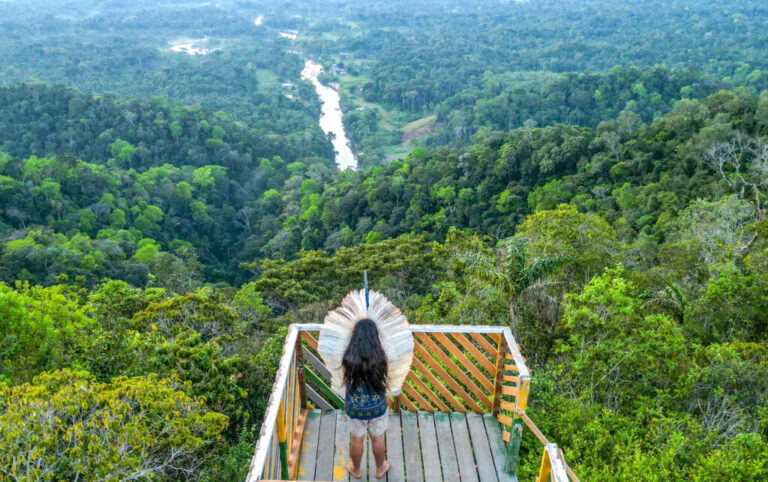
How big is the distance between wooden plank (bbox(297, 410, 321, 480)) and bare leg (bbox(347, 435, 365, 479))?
0.34 metres

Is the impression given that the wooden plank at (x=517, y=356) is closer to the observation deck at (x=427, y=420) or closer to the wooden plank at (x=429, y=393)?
the observation deck at (x=427, y=420)

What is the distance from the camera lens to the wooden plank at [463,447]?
4.21 meters

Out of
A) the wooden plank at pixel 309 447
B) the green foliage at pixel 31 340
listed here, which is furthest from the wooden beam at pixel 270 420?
the green foliage at pixel 31 340

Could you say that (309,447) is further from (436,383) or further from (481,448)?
(481,448)

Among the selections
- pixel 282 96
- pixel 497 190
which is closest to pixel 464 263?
pixel 497 190

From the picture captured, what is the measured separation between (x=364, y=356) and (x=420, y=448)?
143cm

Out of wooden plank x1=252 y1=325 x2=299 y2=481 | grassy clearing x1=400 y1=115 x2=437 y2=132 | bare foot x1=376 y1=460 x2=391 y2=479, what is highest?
wooden plank x1=252 y1=325 x2=299 y2=481

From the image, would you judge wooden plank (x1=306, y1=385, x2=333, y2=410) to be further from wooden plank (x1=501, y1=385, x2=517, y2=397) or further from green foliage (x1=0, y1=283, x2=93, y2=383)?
green foliage (x1=0, y1=283, x2=93, y2=383)

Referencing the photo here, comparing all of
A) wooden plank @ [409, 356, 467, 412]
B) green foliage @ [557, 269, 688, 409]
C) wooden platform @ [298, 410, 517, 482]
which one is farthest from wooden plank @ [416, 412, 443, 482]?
green foliage @ [557, 269, 688, 409]

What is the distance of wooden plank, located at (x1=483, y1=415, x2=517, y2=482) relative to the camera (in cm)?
419

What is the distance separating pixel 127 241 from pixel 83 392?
113ft

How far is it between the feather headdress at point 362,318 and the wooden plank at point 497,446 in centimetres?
143

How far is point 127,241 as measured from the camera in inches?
1411

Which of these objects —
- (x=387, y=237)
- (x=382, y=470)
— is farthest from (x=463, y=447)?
(x=387, y=237)
